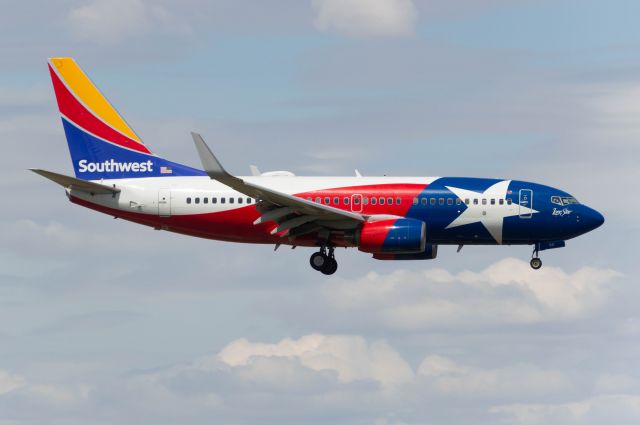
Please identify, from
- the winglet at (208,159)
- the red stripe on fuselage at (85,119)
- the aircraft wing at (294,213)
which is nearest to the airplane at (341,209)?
the aircraft wing at (294,213)

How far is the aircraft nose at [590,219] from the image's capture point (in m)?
68.8

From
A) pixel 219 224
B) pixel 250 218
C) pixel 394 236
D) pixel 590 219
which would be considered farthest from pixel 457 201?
pixel 219 224

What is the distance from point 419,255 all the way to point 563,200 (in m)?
8.34

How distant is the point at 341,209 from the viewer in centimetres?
6781

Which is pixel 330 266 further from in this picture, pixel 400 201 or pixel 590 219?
pixel 590 219

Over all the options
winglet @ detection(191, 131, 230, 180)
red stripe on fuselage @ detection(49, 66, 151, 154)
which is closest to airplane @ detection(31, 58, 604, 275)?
red stripe on fuselage @ detection(49, 66, 151, 154)

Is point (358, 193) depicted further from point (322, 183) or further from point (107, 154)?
point (107, 154)

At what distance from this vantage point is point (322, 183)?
6888 centimetres

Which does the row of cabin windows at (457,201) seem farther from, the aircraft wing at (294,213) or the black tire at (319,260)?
the black tire at (319,260)

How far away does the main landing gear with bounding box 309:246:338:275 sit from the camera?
69125 mm

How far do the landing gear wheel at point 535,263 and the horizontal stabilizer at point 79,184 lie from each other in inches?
879

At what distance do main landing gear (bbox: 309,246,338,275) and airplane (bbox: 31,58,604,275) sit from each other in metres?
0.05

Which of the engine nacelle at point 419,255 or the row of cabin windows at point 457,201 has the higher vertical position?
the row of cabin windows at point 457,201

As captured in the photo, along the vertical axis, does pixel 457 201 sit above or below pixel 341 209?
above
